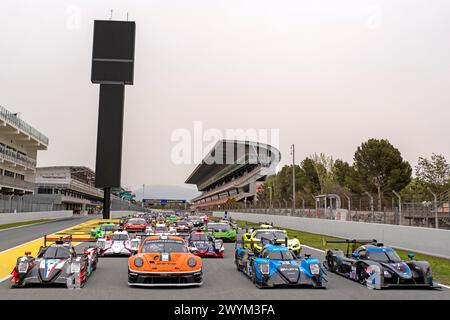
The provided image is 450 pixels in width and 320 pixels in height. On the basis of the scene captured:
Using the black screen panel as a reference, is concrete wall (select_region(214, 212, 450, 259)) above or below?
below

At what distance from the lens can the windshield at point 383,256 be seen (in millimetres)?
12078

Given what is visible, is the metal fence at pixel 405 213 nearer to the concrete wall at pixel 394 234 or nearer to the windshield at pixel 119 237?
the concrete wall at pixel 394 234

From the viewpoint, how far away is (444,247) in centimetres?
1798

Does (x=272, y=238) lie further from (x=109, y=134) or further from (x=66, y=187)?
(x=66, y=187)

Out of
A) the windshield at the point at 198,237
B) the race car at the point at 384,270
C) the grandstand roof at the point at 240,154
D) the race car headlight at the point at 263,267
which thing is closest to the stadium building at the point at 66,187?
the grandstand roof at the point at 240,154

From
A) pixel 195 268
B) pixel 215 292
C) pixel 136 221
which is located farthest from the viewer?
pixel 136 221

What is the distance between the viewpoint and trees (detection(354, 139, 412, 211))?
56656mm

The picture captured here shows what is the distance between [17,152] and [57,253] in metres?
66.9

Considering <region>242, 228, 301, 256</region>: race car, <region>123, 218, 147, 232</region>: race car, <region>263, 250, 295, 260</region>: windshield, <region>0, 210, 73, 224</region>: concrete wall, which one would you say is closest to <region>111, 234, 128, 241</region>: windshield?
<region>242, 228, 301, 256</region>: race car

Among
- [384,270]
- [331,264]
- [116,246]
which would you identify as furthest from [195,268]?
[116,246]

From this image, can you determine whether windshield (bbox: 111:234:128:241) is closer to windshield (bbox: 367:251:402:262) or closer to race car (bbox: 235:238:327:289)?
race car (bbox: 235:238:327:289)

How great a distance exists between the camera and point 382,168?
5806 cm

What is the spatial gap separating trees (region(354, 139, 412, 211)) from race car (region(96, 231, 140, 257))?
44.1 m
